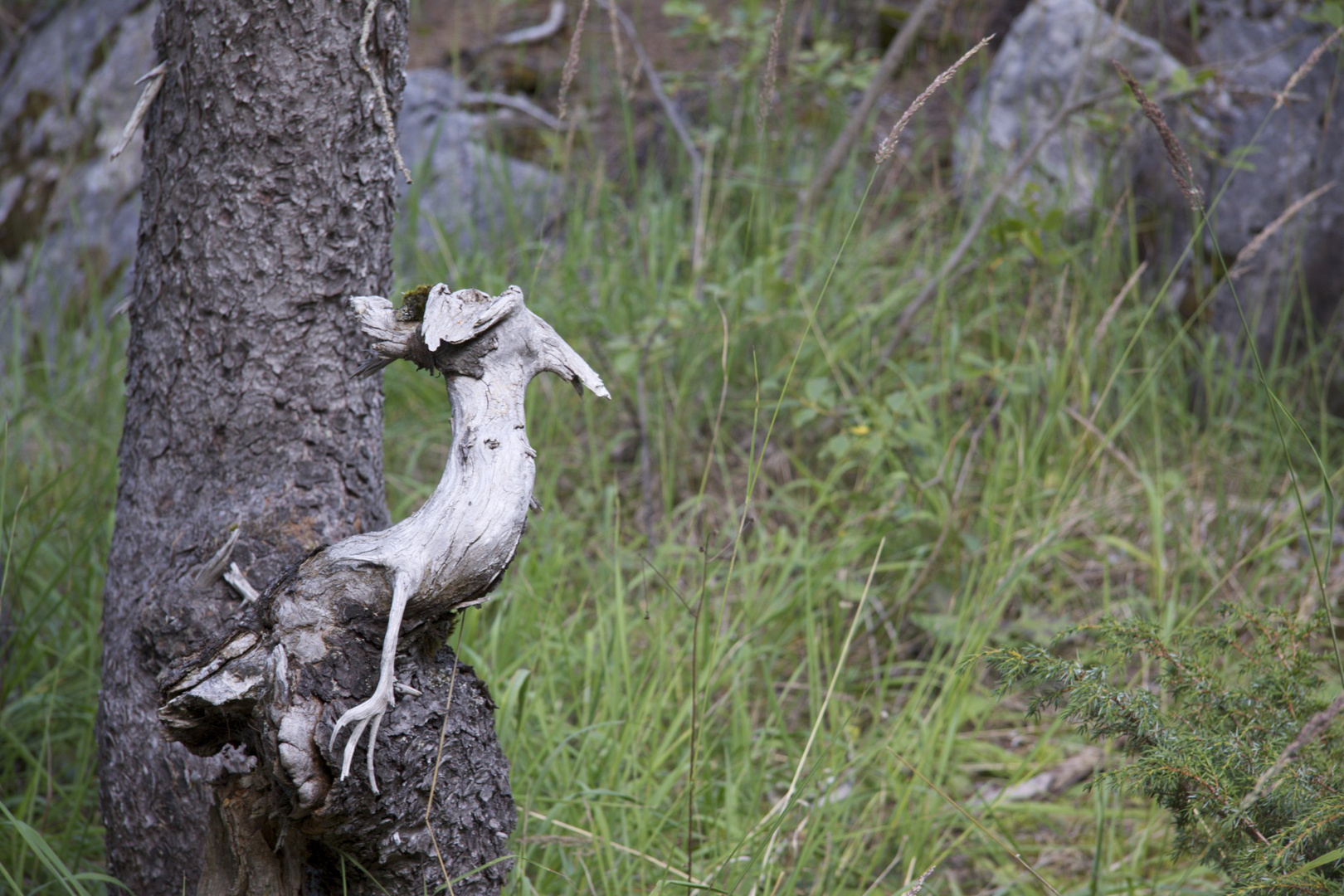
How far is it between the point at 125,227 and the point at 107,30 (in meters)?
1.14

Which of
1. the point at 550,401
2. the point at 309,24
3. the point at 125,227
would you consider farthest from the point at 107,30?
the point at 309,24

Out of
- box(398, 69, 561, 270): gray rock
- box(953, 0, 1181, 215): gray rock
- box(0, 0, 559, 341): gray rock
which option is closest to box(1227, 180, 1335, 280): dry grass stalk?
box(953, 0, 1181, 215): gray rock

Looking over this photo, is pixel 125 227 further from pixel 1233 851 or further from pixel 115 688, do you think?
pixel 1233 851

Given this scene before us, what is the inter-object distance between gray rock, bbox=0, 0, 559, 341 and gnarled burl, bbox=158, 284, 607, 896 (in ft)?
6.69

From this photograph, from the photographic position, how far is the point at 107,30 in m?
4.21

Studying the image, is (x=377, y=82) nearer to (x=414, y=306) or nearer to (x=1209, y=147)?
(x=414, y=306)

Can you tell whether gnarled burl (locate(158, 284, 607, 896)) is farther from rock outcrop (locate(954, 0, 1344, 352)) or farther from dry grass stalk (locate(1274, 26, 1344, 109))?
rock outcrop (locate(954, 0, 1344, 352))

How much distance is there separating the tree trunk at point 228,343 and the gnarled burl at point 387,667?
0.89 feet

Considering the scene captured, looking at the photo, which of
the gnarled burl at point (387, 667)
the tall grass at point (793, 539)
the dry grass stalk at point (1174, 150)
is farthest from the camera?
the tall grass at point (793, 539)

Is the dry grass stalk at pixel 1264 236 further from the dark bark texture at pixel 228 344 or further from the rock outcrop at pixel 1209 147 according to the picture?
the dark bark texture at pixel 228 344

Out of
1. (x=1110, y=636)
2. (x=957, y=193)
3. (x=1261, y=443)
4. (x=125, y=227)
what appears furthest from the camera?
(x=125, y=227)

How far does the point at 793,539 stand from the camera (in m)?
2.57

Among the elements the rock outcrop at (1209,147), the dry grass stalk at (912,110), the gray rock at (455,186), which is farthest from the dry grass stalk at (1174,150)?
the gray rock at (455,186)

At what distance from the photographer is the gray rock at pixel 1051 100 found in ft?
10.5
